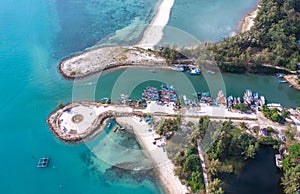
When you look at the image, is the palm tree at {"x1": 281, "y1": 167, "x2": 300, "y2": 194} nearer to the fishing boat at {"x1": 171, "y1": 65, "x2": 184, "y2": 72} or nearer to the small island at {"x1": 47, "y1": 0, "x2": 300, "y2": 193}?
the small island at {"x1": 47, "y1": 0, "x2": 300, "y2": 193}

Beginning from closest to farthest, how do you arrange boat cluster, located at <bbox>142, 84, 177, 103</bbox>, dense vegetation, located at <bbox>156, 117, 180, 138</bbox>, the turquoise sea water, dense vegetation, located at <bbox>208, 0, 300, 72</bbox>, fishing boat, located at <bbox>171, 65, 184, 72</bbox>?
the turquoise sea water < dense vegetation, located at <bbox>156, 117, 180, 138</bbox> < boat cluster, located at <bbox>142, 84, 177, 103</bbox> < fishing boat, located at <bbox>171, 65, 184, 72</bbox> < dense vegetation, located at <bbox>208, 0, 300, 72</bbox>

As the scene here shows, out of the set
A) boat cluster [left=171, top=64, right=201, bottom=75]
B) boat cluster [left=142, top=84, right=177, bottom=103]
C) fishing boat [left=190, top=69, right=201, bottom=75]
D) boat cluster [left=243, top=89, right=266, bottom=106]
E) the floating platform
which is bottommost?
the floating platform

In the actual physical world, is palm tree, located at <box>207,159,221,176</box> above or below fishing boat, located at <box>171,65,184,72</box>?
below

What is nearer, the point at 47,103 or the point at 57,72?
the point at 47,103

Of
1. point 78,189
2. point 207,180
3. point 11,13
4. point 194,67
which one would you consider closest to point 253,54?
point 194,67

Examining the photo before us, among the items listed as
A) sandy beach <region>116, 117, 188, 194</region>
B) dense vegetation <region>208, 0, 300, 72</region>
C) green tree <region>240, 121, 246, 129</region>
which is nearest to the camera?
sandy beach <region>116, 117, 188, 194</region>

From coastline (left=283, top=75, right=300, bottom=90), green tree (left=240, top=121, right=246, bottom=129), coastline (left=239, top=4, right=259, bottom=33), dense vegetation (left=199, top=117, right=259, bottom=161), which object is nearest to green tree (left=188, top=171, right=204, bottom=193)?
dense vegetation (left=199, top=117, right=259, bottom=161)

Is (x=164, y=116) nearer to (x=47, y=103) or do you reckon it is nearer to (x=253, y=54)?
(x=47, y=103)
